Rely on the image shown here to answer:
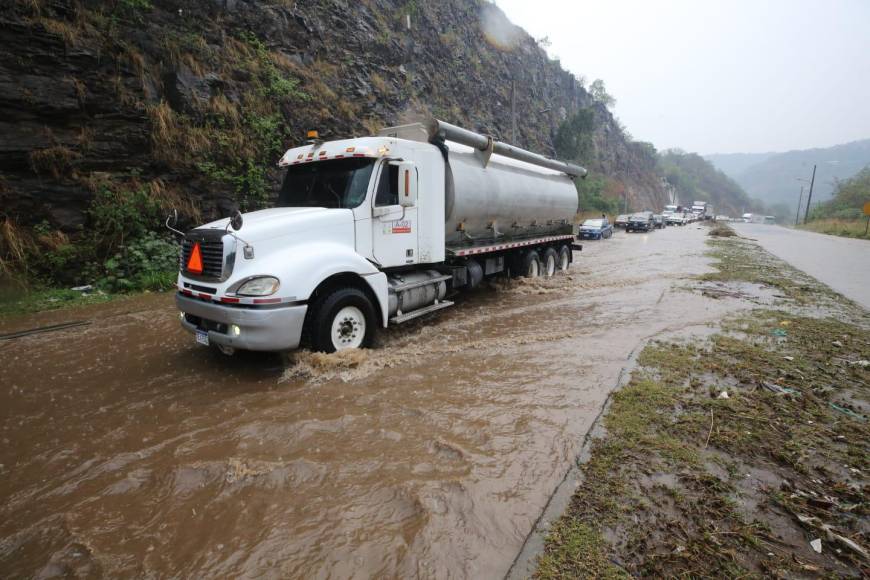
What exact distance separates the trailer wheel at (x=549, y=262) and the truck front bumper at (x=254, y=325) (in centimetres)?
844

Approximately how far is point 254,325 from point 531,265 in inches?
311

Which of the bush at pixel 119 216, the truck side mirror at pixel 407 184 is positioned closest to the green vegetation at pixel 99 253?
the bush at pixel 119 216

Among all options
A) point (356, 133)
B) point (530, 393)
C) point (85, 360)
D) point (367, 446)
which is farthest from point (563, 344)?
point (356, 133)

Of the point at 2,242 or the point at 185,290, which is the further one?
the point at 2,242

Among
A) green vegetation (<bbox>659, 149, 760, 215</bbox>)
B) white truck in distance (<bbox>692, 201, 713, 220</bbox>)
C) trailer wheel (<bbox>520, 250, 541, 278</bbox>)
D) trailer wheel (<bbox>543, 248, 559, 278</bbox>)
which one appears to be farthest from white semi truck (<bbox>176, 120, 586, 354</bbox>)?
green vegetation (<bbox>659, 149, 760, 215</bbox>)

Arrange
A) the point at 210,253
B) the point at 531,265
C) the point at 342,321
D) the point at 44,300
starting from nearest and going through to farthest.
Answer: the point at 210,253, the point at 342,321, the point at 44,300, the point at 531,265

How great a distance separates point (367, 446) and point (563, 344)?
3517mm

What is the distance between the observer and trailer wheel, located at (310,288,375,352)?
491cm

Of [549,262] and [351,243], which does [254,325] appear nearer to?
[351,243]

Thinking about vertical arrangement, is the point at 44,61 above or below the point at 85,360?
above

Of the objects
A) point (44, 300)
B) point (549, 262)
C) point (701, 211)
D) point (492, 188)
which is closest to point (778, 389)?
point (492, 188)

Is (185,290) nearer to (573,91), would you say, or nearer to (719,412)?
(719,412)

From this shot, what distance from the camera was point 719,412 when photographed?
3.82 metres

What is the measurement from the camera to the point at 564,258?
13047 millimetres
